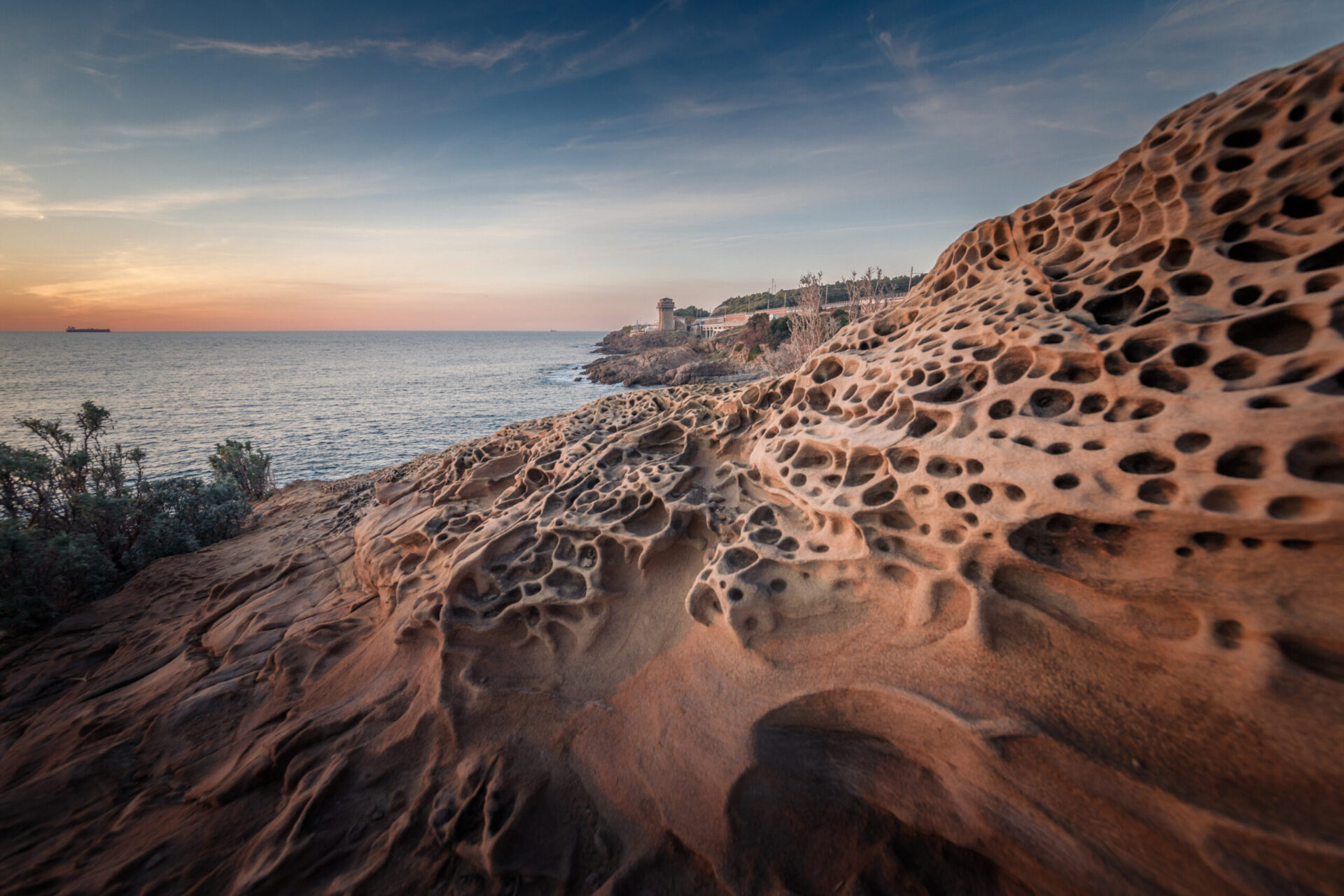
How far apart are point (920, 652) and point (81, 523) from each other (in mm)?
12119

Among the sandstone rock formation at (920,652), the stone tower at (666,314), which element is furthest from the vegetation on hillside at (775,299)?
the sandstone rock formation at (920,652)

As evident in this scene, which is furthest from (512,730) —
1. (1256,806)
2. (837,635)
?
(1256,806)

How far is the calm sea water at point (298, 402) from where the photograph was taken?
2120cm

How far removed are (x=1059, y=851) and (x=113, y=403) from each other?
52069 mm

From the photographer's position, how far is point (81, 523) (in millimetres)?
7629

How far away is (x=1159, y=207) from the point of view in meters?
2.86

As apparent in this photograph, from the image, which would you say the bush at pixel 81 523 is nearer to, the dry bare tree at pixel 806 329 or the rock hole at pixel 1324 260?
the rock hole at pixel 1324 260

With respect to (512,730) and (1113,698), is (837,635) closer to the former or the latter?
(1113,698)

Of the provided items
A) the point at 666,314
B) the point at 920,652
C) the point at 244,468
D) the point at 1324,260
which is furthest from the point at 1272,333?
the point at 666,314

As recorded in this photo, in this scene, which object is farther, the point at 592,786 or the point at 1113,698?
the point at 592,786

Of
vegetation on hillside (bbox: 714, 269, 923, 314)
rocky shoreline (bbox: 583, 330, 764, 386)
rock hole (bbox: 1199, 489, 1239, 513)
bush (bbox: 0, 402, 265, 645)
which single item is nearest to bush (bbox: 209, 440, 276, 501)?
bush (bbox: 0, 402, 265, 645)

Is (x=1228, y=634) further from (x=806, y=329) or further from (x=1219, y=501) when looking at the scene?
(x=806, y=329)

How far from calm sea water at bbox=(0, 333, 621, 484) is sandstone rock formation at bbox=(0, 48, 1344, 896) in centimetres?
1701

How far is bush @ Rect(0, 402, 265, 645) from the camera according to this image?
19.7 ft
